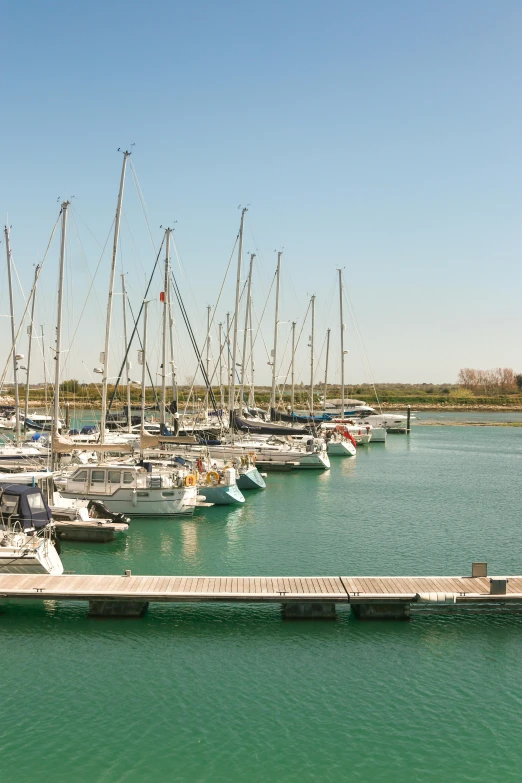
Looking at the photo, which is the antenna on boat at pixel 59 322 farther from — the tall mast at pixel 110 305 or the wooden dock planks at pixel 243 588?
the wooden dock planks at pixel 243 588

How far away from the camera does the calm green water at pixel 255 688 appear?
47.7ft

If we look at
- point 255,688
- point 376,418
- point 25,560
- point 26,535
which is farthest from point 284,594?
point 376,418

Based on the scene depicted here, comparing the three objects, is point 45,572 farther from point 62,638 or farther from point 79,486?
point 79,486

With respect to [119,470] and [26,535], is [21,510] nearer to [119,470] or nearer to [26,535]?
[26,535]

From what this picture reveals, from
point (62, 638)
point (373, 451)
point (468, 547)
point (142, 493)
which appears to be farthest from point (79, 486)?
point (373, 451)

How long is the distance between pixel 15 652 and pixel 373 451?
59.4m

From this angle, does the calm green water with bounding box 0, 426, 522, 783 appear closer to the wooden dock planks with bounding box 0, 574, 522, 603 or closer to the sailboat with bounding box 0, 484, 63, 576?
the wooden dock planks with bounding box 0, 574, 522, 603

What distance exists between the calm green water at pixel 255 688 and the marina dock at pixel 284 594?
1.50 ft

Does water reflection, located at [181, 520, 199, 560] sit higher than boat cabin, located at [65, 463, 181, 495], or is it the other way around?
boat cabin, located at [65, 463, 181, 495]

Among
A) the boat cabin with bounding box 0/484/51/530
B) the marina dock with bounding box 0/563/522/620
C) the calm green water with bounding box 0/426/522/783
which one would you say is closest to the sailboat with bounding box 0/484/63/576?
the boat cabin with bounding box 0/484/51/530

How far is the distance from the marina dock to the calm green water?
456 millimetres

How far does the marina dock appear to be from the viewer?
→ 20859 millimetres

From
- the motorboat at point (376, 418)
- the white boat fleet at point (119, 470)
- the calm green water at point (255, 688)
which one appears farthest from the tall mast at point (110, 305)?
the motorboat at point (376, 418)

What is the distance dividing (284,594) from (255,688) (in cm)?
388
